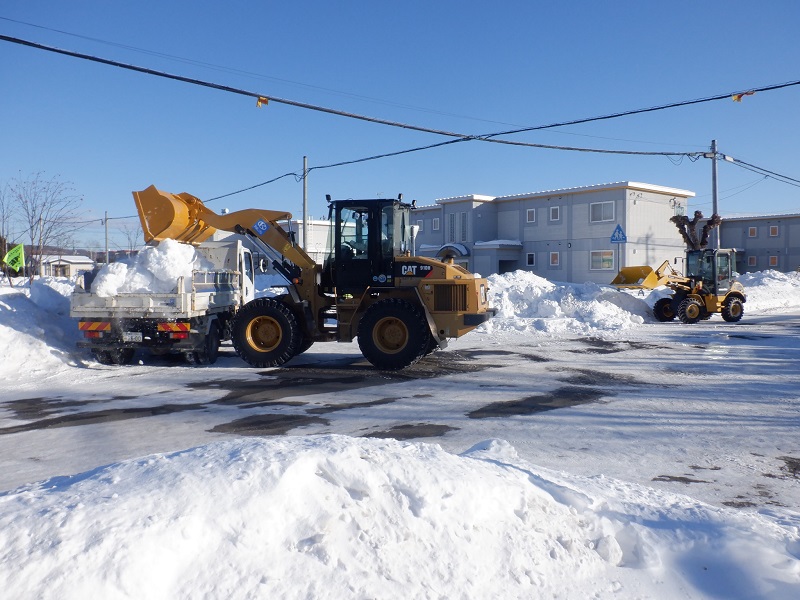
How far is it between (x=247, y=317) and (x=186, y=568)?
32.9 feet

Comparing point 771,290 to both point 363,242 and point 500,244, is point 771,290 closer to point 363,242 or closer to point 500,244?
point 500,244

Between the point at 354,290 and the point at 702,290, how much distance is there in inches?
582

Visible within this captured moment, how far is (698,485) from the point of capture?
5930 millimetres

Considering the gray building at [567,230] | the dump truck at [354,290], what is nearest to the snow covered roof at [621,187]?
the gray building at [567,230]

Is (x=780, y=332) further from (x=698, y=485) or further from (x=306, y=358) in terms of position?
(x=698, y=485)

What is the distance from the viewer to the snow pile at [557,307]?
778 inches

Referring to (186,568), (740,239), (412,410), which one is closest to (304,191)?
(412,410)

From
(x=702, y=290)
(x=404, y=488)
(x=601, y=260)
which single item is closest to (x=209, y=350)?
(x=404, y=488)

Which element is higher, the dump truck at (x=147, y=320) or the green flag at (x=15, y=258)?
the green flag at (x=15, y=258)

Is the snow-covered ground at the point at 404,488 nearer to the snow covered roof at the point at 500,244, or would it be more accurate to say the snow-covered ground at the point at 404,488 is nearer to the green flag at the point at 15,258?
the green flag at the point at 15,258

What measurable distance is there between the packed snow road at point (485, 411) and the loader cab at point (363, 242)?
164 cm

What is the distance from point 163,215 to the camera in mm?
13227

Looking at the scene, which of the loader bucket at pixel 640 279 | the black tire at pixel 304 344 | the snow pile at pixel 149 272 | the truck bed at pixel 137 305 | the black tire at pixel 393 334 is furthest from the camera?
the loader bucket at pixel 640 279

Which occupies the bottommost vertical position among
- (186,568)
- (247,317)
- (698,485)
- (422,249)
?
(698,485)
